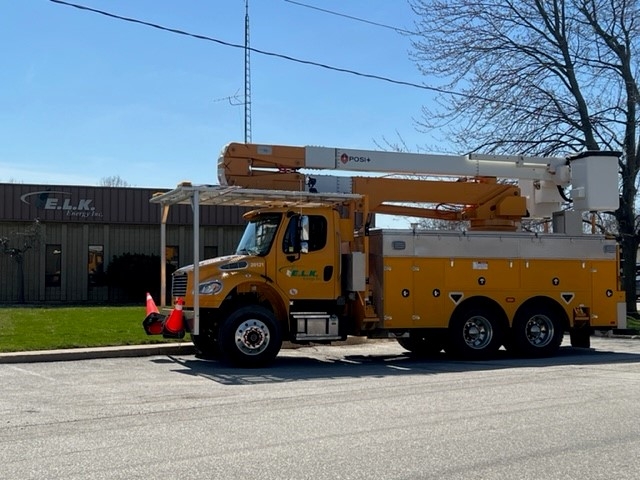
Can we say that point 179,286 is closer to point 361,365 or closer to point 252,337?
point 252,337

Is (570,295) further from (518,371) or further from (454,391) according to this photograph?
(454,391)

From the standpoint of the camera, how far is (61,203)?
35.2m

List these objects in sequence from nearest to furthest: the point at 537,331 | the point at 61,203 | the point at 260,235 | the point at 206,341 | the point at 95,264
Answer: the point at 260,235
the point at 206,341
the point at 537,331
the point at 61,203
the point at 95,264

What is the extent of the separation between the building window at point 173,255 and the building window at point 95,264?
304 centimetres

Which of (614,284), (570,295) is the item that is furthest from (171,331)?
(614,284)

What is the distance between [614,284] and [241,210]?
23652 millimetres

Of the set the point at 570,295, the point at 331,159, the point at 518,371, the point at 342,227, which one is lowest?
the point at 518,371

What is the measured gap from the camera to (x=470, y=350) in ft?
48.6

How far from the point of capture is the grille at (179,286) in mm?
13945

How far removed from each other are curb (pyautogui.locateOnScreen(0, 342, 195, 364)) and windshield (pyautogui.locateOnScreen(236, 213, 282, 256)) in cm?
250

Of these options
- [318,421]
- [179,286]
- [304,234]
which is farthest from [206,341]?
[318,421]

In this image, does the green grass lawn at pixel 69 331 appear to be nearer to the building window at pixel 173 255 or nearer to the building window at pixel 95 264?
the building window at pixel 95 264

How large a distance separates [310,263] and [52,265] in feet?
80.1

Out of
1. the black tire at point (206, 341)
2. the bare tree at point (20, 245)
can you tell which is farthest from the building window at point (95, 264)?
the black tire at point (206, 341)
